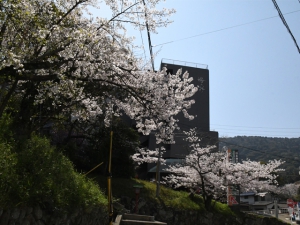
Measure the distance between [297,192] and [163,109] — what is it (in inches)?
1979

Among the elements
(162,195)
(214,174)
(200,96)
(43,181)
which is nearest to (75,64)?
(43,181)

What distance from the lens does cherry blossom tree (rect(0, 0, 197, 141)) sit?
23.1 feet

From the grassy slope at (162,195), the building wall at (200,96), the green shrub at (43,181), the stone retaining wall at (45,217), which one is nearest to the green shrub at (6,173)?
the green shrub at (43,181)

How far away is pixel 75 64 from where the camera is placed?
303 inches

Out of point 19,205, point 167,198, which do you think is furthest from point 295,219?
point 19,205

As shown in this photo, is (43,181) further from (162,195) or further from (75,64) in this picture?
(162,195)

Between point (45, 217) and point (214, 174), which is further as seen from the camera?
point (214, 174)

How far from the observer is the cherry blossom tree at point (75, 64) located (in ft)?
23.1

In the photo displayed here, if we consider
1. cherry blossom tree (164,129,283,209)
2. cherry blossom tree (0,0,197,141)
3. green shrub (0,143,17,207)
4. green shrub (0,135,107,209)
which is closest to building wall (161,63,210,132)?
cherry blossom tree (164,129,283,209)

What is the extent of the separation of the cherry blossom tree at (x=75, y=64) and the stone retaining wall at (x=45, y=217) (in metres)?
2.56

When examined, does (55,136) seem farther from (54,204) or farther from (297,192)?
(297,192)

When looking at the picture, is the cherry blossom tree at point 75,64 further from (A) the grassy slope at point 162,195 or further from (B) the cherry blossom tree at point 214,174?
(B) the cherry blossom tree at point 214,174

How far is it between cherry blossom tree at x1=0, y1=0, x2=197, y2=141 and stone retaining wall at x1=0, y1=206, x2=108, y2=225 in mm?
2564

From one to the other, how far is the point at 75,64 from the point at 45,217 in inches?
138
